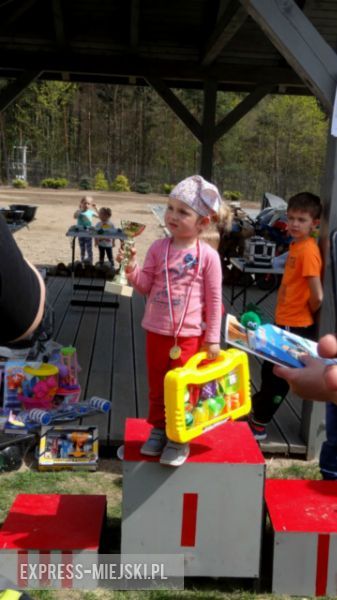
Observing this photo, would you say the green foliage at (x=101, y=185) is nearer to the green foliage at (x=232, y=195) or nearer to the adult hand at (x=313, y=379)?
the green foliage at (x=232, y=195)

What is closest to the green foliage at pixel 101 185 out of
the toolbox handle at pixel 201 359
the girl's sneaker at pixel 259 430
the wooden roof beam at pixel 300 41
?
the girl's sneaker at pixel 259 430

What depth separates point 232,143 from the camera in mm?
44750

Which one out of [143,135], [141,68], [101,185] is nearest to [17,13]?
[141,68]

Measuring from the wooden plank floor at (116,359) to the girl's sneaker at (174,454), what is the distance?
1.41 metres

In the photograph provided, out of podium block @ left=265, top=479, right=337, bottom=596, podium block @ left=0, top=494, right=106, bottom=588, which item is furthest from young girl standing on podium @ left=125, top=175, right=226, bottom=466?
podium block @ left=265, top=479, right=337, bottom=596

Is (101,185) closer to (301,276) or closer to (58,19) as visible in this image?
(58,19)

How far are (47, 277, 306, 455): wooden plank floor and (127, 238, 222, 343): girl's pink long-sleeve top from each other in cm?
128

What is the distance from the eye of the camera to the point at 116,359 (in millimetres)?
5715

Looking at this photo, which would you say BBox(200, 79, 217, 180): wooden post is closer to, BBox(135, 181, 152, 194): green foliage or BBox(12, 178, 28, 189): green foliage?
BBox(12, 178, 28, 189): green foliage

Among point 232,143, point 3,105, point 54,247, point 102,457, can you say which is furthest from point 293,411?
Result: point 232,143

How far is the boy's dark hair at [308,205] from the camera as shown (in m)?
3.87

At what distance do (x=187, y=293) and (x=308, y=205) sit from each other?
3.69 feet

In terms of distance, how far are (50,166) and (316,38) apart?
129 feet

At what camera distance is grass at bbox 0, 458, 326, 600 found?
281 centimetres
